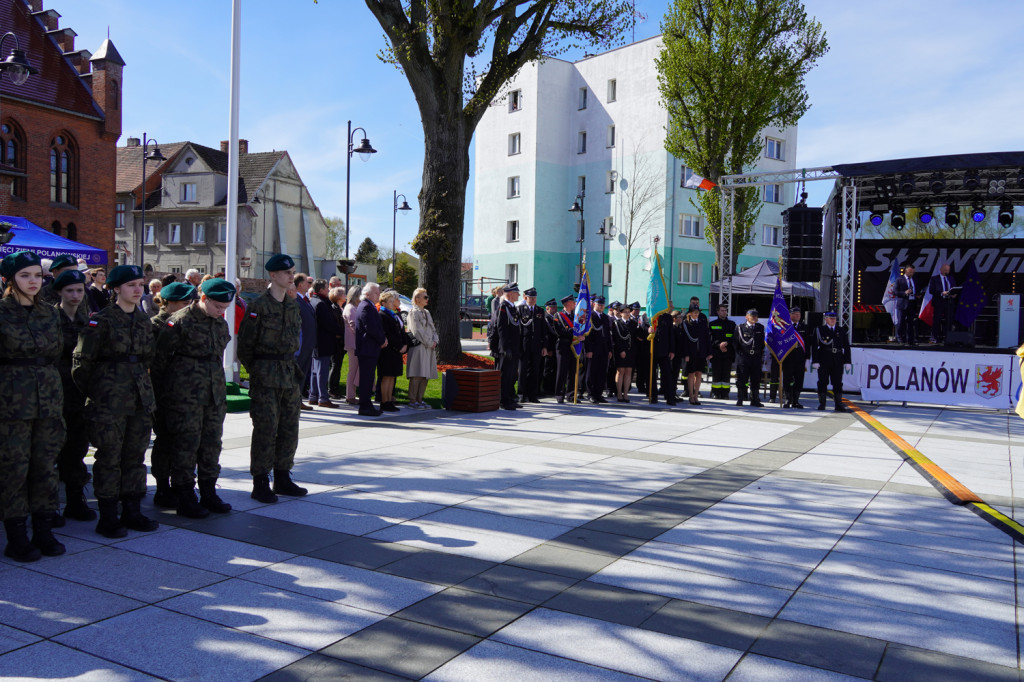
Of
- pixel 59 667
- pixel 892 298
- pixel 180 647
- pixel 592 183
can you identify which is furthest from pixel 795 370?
pixel 592 183

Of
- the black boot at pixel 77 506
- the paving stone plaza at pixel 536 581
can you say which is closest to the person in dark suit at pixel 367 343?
the paving stone plaza at pixel 536 581

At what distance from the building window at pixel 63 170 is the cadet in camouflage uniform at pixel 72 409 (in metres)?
39.5

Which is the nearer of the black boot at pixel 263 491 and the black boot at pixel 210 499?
the black boot at pixel 210 499

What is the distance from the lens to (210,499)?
6379mm

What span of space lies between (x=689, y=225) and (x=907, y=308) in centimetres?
2603

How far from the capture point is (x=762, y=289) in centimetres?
2695

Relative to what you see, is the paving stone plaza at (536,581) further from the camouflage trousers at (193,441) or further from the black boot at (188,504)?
the camouflage trousers at (193,441)

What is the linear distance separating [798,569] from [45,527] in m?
5.10

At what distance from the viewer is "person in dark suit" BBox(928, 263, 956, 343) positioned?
814 inches

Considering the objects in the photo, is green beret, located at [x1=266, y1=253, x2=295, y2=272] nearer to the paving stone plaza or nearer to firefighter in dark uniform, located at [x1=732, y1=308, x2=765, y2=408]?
the paving stone plaza

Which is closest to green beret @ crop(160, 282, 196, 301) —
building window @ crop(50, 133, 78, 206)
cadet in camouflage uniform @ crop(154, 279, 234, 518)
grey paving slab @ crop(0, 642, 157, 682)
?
cadet in camouflage uniform @ crop(154, 279, 234, 518)

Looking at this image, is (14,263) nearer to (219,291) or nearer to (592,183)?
(219,291)

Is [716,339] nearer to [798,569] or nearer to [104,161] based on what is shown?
[798,569]

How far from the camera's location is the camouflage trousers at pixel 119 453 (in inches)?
218
